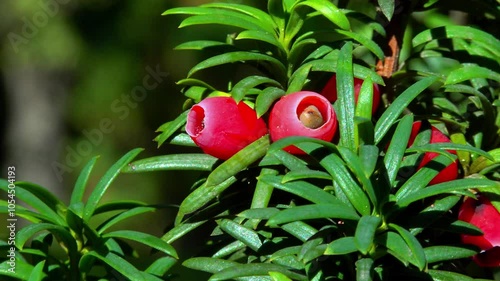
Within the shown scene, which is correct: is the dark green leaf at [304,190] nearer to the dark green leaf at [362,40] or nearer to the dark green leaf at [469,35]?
the dark green leaf at [362,40]

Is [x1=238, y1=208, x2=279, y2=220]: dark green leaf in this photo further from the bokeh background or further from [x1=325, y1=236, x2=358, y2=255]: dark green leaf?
the bokeh background

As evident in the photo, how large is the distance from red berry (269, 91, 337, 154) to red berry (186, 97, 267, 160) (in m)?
0.02

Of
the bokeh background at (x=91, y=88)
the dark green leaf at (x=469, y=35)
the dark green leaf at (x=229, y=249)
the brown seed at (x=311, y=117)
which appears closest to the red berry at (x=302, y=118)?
the brown seed at (x=311, y=117)

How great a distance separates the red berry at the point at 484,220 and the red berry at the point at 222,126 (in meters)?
0.19

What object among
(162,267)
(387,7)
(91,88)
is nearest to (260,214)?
(162,267)

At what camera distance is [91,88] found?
7.51 ft

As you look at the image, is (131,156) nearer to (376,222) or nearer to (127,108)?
(376,222)

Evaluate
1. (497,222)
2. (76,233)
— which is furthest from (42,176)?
(497,222)

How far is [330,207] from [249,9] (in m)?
0.25

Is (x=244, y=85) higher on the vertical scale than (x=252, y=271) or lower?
higher

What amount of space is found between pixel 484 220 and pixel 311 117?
0.18 metres

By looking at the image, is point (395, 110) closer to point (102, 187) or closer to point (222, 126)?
point (222, 126)

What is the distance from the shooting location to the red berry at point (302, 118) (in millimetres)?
640

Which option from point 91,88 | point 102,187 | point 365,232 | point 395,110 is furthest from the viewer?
point 91,88
